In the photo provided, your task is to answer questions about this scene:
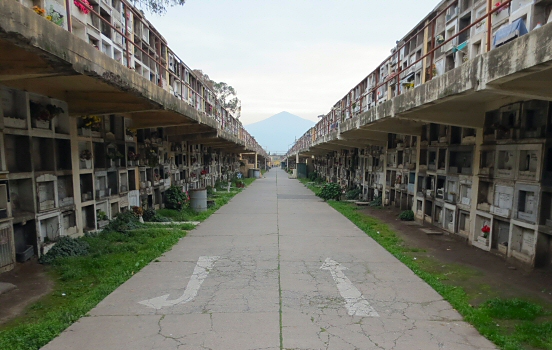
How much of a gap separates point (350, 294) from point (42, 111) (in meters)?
5.24

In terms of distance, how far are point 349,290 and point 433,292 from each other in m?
1.07

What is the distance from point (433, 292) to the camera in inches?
169

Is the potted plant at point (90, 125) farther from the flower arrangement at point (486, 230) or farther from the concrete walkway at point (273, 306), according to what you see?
the flower arrangement at point (486, 230)

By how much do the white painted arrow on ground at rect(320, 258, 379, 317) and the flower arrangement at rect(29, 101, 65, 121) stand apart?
492 centimetres

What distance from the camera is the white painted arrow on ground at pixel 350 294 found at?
3722 millimetres

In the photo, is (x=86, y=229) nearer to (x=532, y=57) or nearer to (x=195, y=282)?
(x=195, y=282)

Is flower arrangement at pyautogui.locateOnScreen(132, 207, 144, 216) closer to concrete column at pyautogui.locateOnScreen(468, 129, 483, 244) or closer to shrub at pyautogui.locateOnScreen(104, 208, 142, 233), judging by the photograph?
shrub at pyautogui.locateOnScreen(104, 208, 142, 233)

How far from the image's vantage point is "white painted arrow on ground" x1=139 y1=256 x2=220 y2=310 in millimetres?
3891

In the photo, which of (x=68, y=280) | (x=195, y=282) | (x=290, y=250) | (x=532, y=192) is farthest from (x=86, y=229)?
(x=532, y=192)

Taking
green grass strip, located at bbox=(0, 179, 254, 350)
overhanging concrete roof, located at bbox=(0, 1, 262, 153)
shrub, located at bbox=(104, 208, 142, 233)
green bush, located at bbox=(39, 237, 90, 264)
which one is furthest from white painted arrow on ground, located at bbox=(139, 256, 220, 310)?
overhanging concrete roof, located at bbox=(0, 1, 262, 153)

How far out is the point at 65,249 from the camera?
5383mm

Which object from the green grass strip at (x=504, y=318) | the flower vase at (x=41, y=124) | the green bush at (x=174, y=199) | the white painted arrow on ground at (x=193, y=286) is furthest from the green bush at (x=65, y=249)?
the green grass strip at (x=504, y=318)

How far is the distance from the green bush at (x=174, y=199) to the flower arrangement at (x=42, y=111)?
5657 millimetres

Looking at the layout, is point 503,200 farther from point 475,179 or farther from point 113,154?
point 113,154
